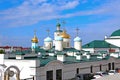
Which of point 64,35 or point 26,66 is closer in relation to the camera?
point 26,66

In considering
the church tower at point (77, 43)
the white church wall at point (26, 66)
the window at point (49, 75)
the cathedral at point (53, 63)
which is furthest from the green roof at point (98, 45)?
the white church wall at point (26, 66)

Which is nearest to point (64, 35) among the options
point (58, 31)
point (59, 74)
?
point (58, 31)

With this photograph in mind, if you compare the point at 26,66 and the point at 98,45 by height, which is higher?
the point at 98,45

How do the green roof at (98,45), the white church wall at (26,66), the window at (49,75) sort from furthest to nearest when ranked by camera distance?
the green roof at (98,45) < the window at (49,75) < the white church wall at (26,66)

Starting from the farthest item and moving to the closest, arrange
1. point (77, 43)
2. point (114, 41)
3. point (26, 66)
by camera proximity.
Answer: point (114, 41) → point (77, 43) → point (26, 66)

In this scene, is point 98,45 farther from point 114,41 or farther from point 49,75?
point 49,75

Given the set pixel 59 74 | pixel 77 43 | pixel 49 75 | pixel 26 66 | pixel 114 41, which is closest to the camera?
pixel 26 66

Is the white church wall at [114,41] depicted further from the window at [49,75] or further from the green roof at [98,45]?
the window at [49,75]

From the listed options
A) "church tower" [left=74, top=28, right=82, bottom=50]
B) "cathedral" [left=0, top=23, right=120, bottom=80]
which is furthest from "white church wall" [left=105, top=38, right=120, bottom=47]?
"church tower" [left=74, top=28, right=82, bottom=50]

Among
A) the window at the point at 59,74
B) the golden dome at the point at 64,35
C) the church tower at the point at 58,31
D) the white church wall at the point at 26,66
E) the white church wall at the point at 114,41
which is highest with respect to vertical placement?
the church tower at the point at 58,31

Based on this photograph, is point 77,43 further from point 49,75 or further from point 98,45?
point 49,75

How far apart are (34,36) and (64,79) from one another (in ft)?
81.3

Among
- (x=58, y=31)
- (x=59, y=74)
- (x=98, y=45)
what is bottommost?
(x=59, y=74)

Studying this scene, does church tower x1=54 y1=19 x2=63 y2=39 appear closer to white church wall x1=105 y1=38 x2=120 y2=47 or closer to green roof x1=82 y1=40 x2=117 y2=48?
green roof x1=82 y1=40 x2=117 y2=48
